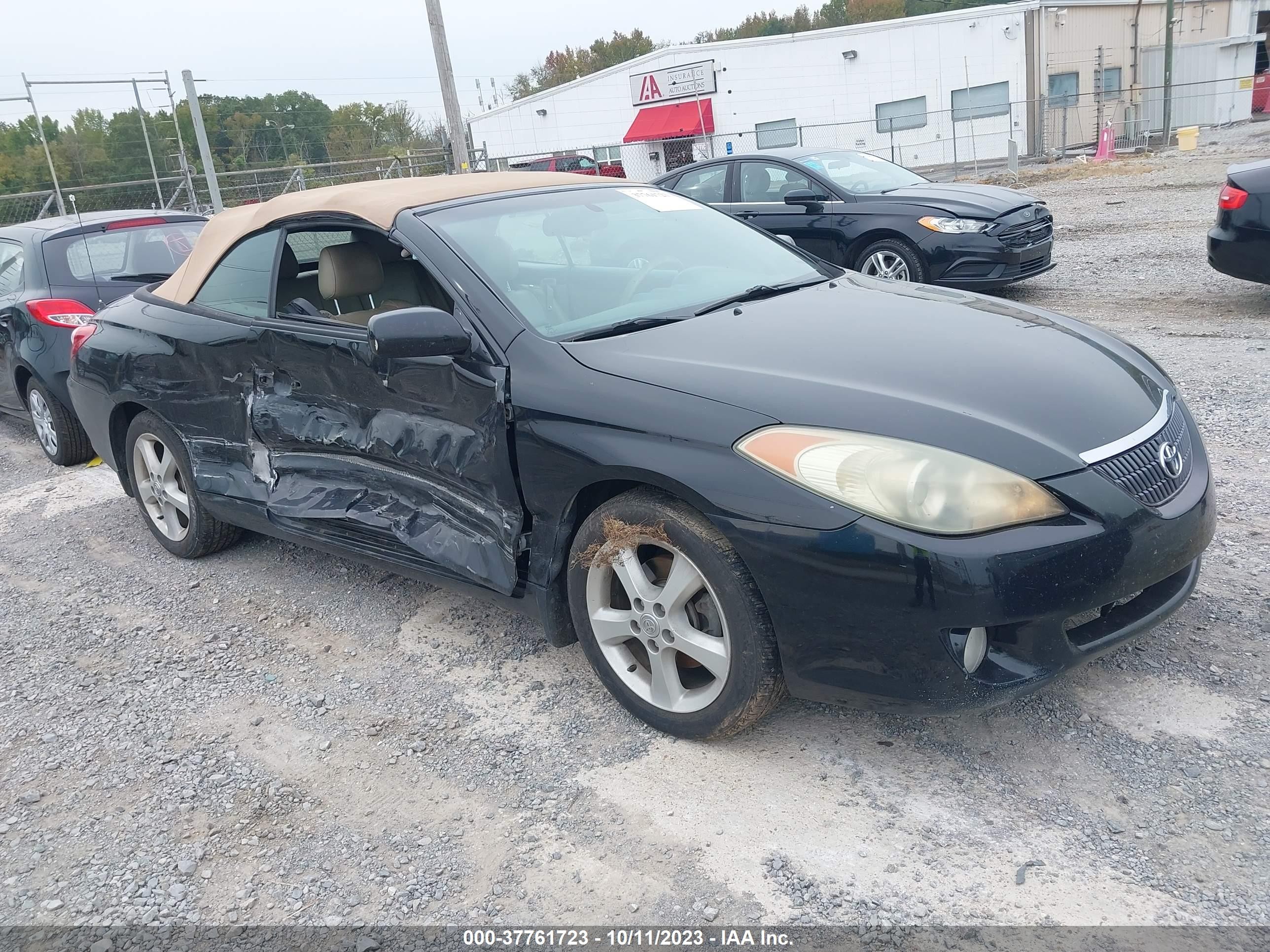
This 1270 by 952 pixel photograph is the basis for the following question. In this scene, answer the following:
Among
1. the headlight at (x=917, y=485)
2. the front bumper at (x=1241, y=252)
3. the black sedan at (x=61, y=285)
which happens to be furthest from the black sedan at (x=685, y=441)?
the front bumper at (x=1241, y=252)

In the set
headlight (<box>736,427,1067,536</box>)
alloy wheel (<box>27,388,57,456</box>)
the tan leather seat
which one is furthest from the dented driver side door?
alloy wheel (<box>27,388,57,456</box>)

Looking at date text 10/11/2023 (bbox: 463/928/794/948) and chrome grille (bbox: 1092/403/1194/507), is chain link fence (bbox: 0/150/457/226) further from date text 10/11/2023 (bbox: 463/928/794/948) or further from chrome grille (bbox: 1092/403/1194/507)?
date text 10/11/2023 (bbox: 463/928/794/948)

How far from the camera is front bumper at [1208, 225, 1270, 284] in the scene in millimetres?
6980

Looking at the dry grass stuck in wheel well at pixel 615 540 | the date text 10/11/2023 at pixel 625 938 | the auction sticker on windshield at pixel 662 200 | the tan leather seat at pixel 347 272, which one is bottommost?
the date text 10/11/2023 at pixel 625 938

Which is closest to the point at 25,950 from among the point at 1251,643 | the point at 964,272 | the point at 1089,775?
the point at 1089,775

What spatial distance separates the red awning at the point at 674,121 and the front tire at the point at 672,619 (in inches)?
1287

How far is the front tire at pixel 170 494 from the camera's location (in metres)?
4.65

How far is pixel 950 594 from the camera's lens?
2.42 m

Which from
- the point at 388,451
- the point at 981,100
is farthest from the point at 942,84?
the point at 388,451

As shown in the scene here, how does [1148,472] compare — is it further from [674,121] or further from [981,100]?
[674,121]

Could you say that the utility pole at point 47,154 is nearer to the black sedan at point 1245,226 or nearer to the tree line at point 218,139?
the tree line at point 218,139

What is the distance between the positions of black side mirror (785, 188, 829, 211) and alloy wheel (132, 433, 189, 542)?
624cm

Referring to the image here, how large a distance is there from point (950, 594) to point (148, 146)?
20.0 m

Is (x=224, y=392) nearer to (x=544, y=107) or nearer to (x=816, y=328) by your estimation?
(x=816, y=328)
